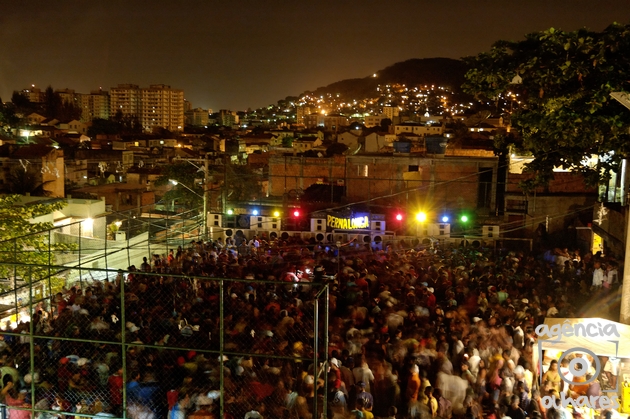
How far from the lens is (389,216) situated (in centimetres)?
2145

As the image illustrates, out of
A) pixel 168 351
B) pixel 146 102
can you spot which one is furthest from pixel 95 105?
pixel 168 351

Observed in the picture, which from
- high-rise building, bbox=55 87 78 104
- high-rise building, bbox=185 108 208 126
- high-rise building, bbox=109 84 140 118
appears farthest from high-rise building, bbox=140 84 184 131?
high-rise building, bbox=185 108 208 126

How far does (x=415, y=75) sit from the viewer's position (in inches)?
6216

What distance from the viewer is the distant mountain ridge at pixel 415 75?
14862cm

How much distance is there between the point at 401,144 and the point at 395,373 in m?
19.1

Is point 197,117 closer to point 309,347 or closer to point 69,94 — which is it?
point 69,94

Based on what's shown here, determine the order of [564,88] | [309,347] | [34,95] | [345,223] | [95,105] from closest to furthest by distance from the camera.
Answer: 1. [309,347]
2. [564,88]
3. [345,223]
4. [34,95]
5. [95,105]

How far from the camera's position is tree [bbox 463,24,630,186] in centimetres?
821

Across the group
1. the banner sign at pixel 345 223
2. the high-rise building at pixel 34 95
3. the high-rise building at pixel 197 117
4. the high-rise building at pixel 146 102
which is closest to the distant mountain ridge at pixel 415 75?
the high-rise building at pixel 197 117

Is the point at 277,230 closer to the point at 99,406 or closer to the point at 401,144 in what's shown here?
the point at 401,144

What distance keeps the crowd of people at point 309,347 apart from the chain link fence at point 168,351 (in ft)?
0.07

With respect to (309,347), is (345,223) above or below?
above

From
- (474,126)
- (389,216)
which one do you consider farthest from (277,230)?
(474,126)

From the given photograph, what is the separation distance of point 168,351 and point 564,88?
6.64m
